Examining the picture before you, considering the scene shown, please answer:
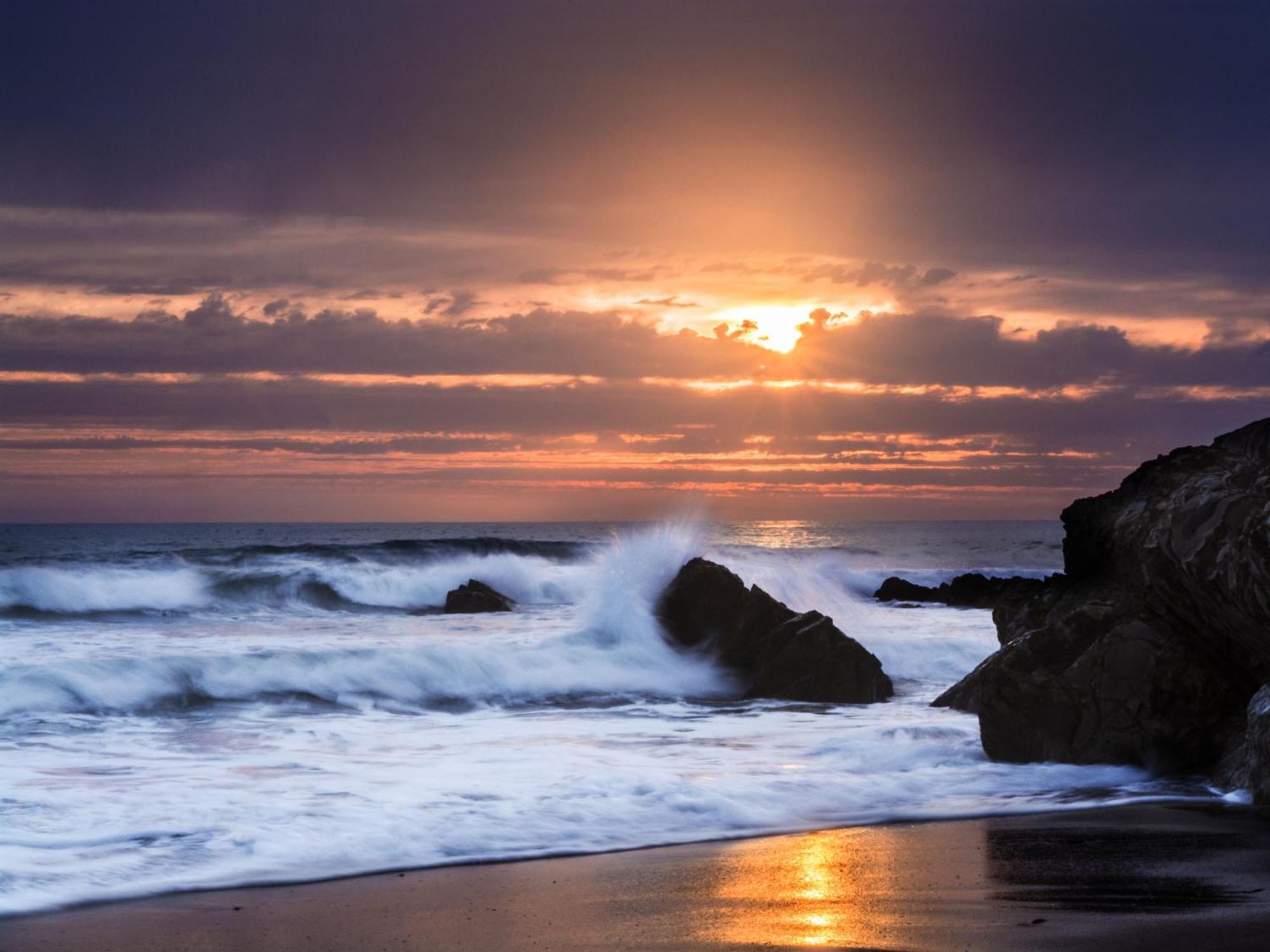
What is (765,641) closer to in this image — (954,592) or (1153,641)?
(1153,641)

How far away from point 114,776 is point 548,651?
894 centimetres

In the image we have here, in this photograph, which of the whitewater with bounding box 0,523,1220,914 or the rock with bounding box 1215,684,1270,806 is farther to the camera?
the rock with bounding box 1215,684,1270,806

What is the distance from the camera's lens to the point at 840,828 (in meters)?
8.84

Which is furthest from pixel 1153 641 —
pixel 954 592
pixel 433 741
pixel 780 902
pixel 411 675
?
pixel 954 592

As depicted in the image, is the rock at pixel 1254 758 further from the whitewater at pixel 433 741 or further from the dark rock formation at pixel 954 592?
the dark rock formation at pixel 954 592

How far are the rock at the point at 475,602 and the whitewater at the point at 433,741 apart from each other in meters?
0.75

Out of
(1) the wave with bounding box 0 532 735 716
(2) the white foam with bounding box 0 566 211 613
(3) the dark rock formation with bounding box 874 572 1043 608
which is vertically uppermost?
(2) the white foam with bounding box 0 566 211 613

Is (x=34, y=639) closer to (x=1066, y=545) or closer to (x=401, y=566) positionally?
(x=1066, y=545)

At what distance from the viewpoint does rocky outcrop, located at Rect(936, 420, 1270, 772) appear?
31.3ft

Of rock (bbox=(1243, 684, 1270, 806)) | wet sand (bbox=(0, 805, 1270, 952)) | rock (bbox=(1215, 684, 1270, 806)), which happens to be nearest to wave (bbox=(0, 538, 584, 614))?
wet sand (bbox=(0, 805, 1270, 952))

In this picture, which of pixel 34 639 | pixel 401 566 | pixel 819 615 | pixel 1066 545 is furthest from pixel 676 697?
pixel 401 566

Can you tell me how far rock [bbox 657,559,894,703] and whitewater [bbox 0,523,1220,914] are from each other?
1.42 feet

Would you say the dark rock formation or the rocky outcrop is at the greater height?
the rocky outcrop

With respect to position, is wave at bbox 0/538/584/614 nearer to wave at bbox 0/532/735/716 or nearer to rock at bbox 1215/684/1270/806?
wave at bbox 0/532/735/716
